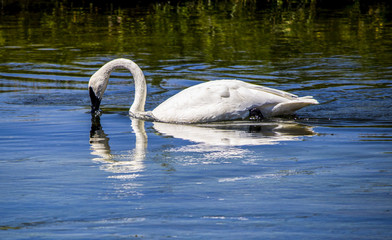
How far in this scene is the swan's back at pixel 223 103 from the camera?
35.3 feet

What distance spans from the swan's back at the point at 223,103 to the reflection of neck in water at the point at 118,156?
684 millimetres

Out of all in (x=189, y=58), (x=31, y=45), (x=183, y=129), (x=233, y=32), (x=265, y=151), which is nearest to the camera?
(x=265, y=151)

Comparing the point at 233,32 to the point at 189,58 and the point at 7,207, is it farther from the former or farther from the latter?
the point at 7,207

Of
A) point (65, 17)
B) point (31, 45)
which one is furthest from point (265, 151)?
point (65, 17)

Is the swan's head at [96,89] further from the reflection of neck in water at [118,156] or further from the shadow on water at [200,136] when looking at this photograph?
the reflection of neck in water at [118,156]

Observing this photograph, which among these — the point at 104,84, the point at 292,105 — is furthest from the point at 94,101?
the point at 292,105

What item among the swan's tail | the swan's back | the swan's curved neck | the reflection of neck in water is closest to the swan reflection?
the swan's back

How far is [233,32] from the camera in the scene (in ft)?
81.2

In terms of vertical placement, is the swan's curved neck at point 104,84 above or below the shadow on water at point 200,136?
above

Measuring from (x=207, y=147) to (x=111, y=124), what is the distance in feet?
9.10

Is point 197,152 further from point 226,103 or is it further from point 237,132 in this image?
point 226,103

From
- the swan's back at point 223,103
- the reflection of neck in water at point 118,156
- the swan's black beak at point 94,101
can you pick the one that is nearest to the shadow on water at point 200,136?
the reflection of neck in water at point 118,156

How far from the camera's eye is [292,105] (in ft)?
35.3

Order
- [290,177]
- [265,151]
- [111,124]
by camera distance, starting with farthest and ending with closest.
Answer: [111,124] → [265,151] → [290,177]
